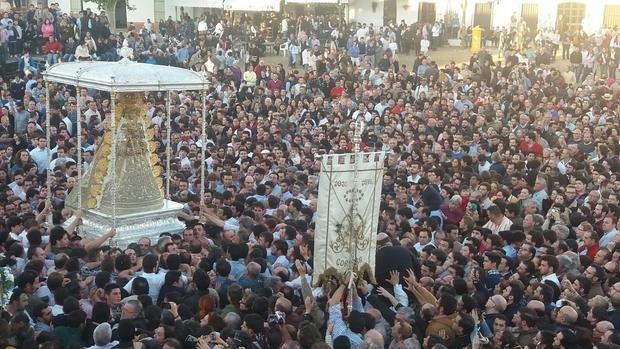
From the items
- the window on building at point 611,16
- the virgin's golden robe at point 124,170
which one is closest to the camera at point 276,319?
the virgin's golden robe at point 124,170

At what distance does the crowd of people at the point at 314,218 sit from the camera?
6699 mm

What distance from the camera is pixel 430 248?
8.60 metres

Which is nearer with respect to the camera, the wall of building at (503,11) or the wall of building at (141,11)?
the wall of building at (503,11)

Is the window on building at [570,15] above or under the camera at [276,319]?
above

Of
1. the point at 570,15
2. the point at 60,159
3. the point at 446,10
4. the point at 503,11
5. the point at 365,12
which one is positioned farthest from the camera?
the point at 365,12

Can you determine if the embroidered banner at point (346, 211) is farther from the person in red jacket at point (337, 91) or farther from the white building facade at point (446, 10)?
the white building facade at point (446, 10)

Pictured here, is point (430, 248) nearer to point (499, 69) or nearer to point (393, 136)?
point (393, 136)

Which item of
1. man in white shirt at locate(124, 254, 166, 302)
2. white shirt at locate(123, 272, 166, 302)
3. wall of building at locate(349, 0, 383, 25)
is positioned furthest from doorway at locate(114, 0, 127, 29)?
white shirt at locate(123, 272, 166, 302)

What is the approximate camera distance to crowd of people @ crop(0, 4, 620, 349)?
6.70m

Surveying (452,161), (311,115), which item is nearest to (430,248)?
(452,161)

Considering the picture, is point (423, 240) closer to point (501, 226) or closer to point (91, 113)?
point (501, 226)

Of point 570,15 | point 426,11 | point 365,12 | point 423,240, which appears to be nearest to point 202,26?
point 365,12

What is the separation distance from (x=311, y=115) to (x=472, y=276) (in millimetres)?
9430

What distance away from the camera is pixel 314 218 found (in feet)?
32.5
